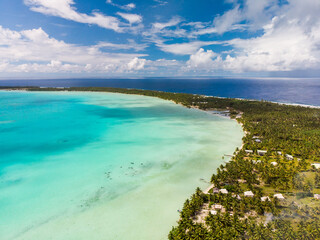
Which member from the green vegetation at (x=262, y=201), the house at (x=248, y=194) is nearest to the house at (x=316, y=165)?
the green vegetation at (x=262, y=201)

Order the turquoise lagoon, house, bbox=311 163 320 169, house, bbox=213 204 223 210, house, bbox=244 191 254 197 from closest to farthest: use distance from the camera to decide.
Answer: the turquoise lagoon → house, bbox=213 204 223 210 → house, bbox=244 191 254 197 → house, bbox=311 163 320 169

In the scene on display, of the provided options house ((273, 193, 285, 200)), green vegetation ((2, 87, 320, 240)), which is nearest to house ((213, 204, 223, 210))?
green vegetation ((2, 87, 320, 240))

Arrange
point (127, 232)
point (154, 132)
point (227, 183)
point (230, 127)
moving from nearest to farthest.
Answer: point (127, 232)
point (227, 183)
point (154, 132)
point (230, 127)

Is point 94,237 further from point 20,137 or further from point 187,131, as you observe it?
point 20,137

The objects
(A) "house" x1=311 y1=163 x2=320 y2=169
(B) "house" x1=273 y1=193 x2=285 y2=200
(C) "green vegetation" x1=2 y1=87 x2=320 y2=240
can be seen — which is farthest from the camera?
(A) "house" x1=311 y1=163 x2=320 y2=169

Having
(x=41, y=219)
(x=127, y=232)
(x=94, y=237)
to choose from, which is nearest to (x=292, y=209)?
(x=127, y=232)

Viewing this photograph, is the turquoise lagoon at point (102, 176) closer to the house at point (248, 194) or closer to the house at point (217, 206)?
the house at point (217, 206)

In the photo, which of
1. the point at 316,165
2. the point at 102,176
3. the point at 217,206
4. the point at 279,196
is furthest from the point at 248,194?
the point at 102,176

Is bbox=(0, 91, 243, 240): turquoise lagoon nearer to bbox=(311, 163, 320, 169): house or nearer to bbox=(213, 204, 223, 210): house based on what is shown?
bbox=(213, 204, 223, 210): house
